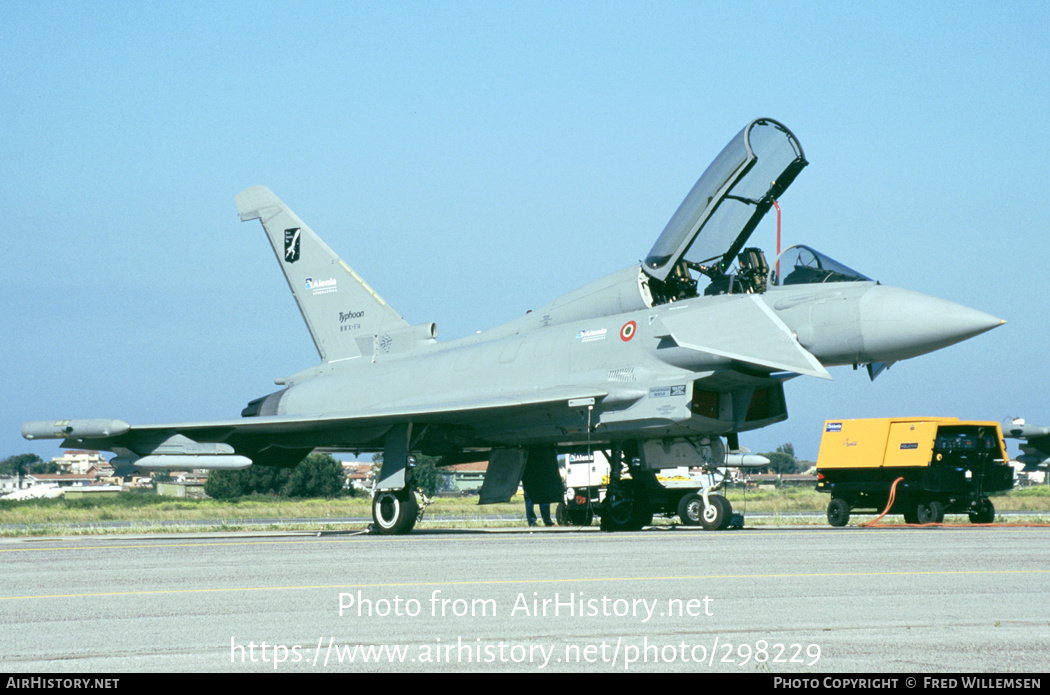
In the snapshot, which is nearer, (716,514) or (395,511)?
(716,514)

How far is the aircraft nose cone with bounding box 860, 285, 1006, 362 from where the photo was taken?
1272cm

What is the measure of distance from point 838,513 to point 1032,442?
623 centimetres

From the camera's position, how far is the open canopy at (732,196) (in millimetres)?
14305

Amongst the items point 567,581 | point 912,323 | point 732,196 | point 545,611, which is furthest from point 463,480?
point 545,611

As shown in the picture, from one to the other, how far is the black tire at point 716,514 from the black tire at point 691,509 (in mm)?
101

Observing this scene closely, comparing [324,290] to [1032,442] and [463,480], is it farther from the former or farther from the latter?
[463,480]

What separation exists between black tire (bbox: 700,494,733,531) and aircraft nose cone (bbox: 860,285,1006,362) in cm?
288

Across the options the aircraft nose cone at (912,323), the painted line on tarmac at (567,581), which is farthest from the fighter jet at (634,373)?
the painted line on tarmac at (567,581)

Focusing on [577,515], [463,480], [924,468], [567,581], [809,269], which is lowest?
[463,480]

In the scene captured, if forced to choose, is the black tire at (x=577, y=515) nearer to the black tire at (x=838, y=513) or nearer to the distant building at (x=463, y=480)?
the black tire at (x=838, y=513)

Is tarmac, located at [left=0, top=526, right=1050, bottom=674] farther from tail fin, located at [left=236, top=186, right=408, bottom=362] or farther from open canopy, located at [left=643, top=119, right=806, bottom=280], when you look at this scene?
tail fin, located at [left=236, top=186, right=408, bottom=362]

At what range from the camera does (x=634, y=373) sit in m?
14.7
